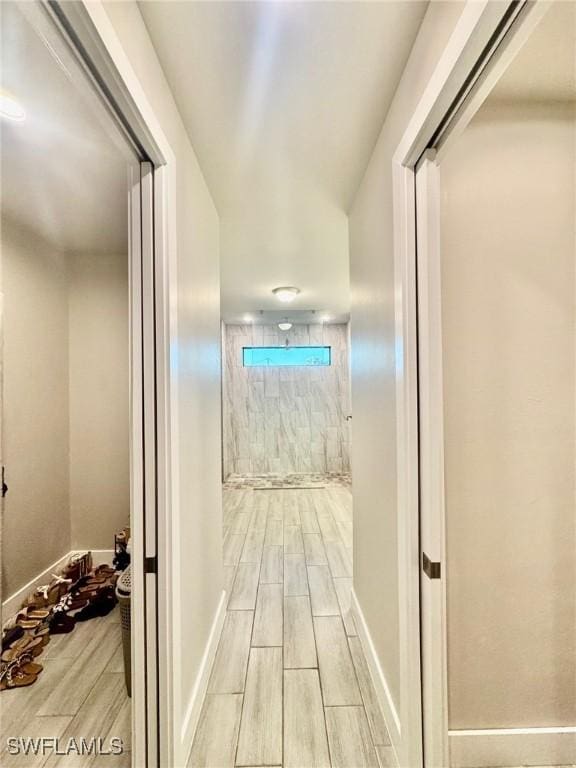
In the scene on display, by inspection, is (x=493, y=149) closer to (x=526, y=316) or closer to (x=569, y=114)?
(x=569, y=114)

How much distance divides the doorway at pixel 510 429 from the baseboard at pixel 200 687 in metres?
1.00

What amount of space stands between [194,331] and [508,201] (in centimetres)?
139

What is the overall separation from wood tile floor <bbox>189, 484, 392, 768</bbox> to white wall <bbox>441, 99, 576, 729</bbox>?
501 mm

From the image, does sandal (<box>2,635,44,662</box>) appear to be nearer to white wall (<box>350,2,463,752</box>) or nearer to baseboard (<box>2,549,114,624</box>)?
baseboard (<box>2,549,114,624</box>)

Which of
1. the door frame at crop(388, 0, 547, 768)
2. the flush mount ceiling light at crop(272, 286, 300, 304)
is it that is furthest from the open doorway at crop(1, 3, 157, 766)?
the flush mount ceiling light at crop(272, 286, 300, 304)

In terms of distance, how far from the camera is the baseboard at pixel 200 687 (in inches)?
57.1

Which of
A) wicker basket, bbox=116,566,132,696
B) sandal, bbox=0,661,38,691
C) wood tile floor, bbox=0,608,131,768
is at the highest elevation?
wicker basket, bbox=116,566,132,696

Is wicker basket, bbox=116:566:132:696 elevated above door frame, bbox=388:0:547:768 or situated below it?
below

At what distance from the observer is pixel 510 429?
145 centimetres

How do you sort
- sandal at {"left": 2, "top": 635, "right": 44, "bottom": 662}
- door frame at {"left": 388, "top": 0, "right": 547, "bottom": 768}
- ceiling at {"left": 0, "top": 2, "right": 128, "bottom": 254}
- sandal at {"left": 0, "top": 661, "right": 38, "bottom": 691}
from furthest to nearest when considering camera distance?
sandal at {"left": 2, "top": 635, "right": 44, "bottom": 662} → sandal at {"left": 0, "top": 661, "right": 38, "bottom": 691} → ceiling at {"left": 0, "top": 2, "right": 128, "bottom": 254} → door frame at {"left": 388, "top": 0, "right": 547, "bottom": 768}

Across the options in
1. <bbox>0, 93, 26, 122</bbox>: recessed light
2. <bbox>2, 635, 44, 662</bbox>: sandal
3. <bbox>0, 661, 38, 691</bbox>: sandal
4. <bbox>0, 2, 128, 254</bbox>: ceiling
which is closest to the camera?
<bbox>0, 2, 128, 254</bbox>: ceiling

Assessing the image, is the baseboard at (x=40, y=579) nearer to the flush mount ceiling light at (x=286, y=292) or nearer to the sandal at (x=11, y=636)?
the sandal at (x=11, y=636)

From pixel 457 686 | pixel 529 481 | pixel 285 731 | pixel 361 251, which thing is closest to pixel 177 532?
pixel 285 731

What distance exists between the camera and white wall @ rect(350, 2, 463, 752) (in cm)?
128
